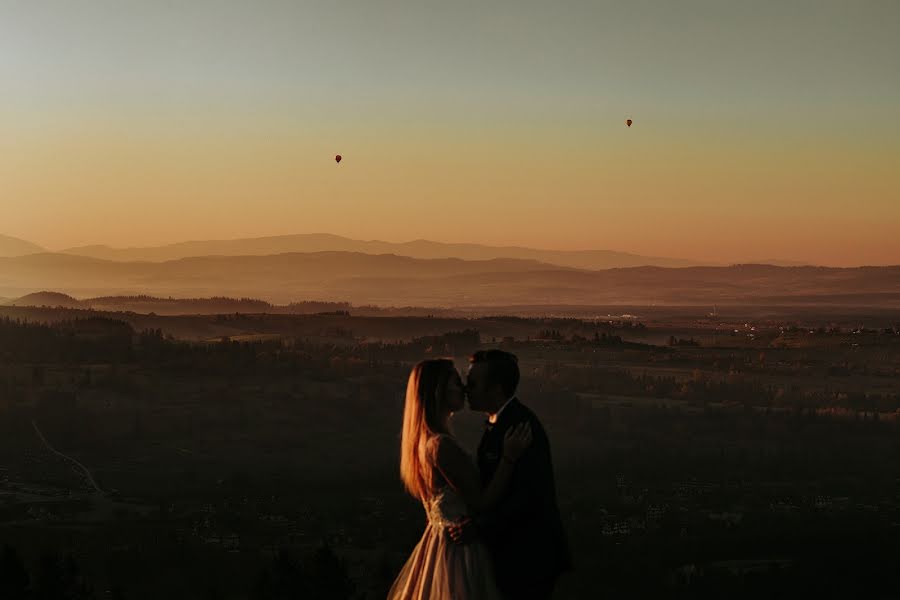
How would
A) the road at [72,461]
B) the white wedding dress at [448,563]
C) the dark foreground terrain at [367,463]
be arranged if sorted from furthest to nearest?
the road at [72,461]
the dark foreground terrain at [367,463]
the white wedding dress at [448,563]

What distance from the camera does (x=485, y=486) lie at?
388 inches

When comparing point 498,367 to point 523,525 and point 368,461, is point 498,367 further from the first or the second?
point 368,461

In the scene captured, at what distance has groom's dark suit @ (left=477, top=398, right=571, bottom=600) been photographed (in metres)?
9.70

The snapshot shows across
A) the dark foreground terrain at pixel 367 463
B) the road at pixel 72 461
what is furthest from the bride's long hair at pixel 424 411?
the road at pixel 72 461

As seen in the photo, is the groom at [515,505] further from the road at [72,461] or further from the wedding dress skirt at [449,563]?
the road at [72,461]

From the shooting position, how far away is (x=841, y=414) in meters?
68.6

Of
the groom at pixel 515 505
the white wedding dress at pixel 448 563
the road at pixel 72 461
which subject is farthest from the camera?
the road at pixel 72 461

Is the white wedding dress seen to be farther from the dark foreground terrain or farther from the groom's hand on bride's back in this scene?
→ the dark foreground terrain

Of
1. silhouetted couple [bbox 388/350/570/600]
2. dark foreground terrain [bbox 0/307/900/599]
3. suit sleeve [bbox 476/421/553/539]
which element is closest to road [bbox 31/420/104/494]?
dark foreground terrain [bbox 0/307/900/599]

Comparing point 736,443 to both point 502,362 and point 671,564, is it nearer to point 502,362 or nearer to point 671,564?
point 671,564

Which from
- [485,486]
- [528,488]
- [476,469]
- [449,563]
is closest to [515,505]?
[528,488]

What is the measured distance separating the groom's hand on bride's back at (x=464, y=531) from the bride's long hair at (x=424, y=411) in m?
0.33

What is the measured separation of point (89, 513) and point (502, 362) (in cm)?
3157

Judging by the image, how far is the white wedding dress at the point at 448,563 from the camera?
988cm
